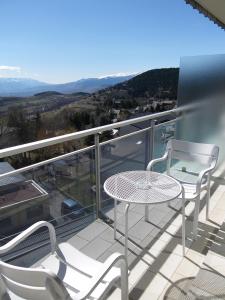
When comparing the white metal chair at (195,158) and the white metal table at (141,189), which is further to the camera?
the white metal chair at (195,158)

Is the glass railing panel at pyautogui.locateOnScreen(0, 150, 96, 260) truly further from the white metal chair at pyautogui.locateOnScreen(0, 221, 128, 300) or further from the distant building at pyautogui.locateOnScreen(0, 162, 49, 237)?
the white metal chair at pyautogui.locateOnScreen(0, 221, 128, 300)

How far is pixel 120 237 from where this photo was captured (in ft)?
8.86

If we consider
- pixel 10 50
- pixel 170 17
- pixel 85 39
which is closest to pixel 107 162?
pixel 170 17

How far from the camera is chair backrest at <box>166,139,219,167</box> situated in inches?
113

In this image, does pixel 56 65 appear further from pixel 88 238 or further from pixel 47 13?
pixel 88 238

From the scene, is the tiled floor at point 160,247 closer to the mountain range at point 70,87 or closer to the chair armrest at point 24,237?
the chair armrest at point 24,237

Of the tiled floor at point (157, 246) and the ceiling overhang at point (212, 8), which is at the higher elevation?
the ceiling overhang at point (212, 8)

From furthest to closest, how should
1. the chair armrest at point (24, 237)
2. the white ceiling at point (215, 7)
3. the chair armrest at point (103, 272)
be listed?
the white ceiling at point (215, 7) → the chair armrest at point (24, 237) → the chair armrest at point (103, 272)

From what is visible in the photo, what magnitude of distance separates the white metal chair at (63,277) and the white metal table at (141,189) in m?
0.58

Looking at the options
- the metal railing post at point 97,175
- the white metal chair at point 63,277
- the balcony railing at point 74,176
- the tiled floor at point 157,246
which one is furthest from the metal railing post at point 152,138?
the white metal chair at point 63,277

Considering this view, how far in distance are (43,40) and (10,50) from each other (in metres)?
6.95

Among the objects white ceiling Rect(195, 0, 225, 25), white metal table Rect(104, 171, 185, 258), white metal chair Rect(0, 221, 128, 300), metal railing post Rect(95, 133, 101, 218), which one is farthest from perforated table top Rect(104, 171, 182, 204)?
white ceiling Rect(195, 0, 225, 25)

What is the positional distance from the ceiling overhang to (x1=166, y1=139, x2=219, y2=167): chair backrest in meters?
1.90

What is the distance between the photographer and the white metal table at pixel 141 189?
6.81 ft
